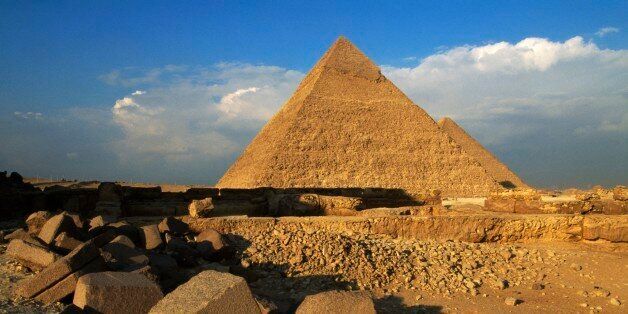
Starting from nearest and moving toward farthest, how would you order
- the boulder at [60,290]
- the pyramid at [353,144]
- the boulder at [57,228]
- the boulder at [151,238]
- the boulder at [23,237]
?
the boulder at [60,290], the boulder at [23,237], the boulder at [57,228], the boulder at [151,238], the pyramid at [353,144]

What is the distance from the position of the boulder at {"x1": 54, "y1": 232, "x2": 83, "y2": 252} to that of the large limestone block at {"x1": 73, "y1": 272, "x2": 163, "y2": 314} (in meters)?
1.46

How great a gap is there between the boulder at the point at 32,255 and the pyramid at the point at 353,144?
1598 inches

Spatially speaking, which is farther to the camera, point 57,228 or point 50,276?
point 57,228

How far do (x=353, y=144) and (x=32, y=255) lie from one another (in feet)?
165

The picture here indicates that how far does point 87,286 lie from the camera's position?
319 centimetres

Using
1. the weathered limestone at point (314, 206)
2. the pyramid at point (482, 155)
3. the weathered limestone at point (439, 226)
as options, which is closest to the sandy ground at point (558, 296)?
the weathered limestone at point (439, 226)

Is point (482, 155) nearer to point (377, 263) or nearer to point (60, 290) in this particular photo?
point (377, 263)

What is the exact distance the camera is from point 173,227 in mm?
6078

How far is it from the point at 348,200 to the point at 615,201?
5.59 meters

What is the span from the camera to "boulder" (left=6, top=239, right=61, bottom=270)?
4199mm

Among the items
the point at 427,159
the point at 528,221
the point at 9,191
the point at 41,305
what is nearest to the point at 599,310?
the point at 528,221

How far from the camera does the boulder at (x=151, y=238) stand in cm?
525

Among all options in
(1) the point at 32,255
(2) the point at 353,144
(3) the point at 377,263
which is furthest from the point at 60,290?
(2) the point at 353,144

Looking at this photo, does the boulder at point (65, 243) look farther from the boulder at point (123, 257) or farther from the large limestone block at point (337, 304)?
the large limestone block at point (337, 304)
